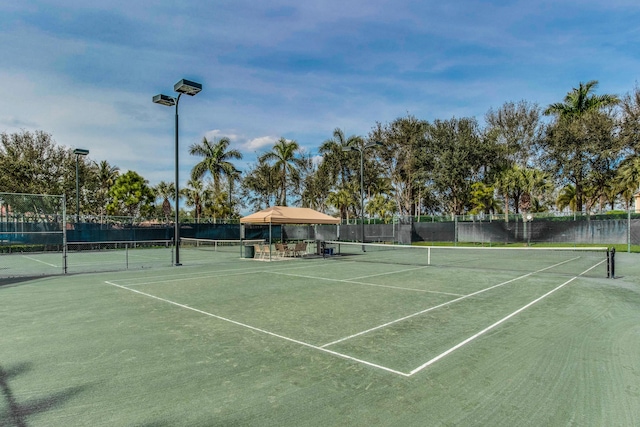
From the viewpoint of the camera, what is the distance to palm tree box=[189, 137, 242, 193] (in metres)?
43.1

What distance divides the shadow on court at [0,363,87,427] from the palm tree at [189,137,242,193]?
132 feet

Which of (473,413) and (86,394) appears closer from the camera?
(473,413)

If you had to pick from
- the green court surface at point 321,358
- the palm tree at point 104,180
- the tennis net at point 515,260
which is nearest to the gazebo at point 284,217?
the tennis net at point 515,260

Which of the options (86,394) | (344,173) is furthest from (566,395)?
(344,173)

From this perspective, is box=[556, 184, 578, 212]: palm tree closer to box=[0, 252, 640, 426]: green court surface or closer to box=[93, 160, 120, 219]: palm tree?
box=[0, 252, 640, 426]: green court surface

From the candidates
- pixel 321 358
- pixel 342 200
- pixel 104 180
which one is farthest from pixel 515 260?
pixel 104 180

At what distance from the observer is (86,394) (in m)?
3.97

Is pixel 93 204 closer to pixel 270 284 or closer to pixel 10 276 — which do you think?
pixel 10 276

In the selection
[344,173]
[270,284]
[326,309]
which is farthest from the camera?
[344,173]

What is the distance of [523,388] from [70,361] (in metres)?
5.75

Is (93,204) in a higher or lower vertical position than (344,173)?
lower

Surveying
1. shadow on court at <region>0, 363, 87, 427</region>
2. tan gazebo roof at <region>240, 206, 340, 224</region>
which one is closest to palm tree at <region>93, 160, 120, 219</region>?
tan gazebo roof at <region>240, 206, 340, 224</region>

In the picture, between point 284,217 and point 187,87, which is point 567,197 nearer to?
point 284,217

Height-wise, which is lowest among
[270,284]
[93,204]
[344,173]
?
[270,284]
